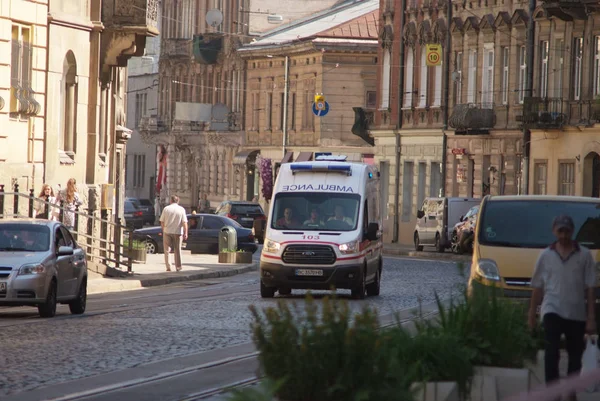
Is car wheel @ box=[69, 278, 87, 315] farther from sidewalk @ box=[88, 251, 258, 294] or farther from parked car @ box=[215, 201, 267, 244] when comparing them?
parked car @ box=[215, 201, 267, 244]

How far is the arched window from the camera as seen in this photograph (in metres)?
38.0

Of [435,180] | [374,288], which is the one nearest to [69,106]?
[374,288]

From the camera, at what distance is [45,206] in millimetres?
31031

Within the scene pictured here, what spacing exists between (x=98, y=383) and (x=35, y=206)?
17.9 metres

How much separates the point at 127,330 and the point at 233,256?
24767 millimetres

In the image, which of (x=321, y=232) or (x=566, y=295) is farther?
(x=321, y=232)

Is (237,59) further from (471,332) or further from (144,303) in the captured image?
(471,332)

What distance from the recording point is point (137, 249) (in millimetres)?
43000

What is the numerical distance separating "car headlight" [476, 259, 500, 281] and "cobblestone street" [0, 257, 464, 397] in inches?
23.6

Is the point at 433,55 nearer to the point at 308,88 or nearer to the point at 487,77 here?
the point at 487,77

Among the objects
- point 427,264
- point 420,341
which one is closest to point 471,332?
point 420,341

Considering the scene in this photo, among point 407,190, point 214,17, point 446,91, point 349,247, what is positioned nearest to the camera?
point 349,247

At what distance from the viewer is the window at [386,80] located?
7006 cm

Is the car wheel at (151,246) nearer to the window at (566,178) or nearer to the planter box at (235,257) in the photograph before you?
the planter box at (235,257)
